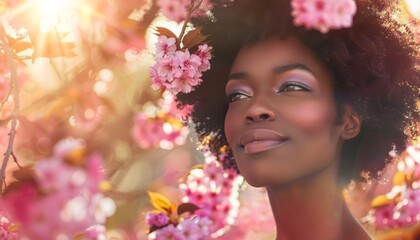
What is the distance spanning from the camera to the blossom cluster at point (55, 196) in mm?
2713

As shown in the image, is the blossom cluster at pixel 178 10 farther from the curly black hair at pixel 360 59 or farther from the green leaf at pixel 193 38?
the green leaf at pixel 193 38

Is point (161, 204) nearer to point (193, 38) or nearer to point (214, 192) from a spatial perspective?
point (214, 192)

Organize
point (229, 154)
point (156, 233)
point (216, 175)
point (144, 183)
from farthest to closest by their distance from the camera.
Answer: point (144, 183) → point (216, 175) → point (229, 154) → point (156, 233)

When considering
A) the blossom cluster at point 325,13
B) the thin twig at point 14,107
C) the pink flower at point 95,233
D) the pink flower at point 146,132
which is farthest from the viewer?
the pink flower at point 146,132

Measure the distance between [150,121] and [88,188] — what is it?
2.04 metres

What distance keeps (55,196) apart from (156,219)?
1.12 m

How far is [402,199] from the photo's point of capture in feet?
15.7

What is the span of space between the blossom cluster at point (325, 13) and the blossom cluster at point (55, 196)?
1057 mm

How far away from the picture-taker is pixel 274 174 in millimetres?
3207

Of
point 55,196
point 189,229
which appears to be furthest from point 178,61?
point 55,196

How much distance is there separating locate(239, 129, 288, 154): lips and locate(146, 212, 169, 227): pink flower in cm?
81

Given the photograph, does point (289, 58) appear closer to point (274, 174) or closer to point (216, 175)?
point (274, 174)

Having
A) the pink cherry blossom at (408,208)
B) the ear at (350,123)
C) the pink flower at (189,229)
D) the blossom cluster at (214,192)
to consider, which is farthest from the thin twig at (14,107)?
the pink cherry blossom at (408,208)

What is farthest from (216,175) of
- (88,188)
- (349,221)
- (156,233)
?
(88,188)
